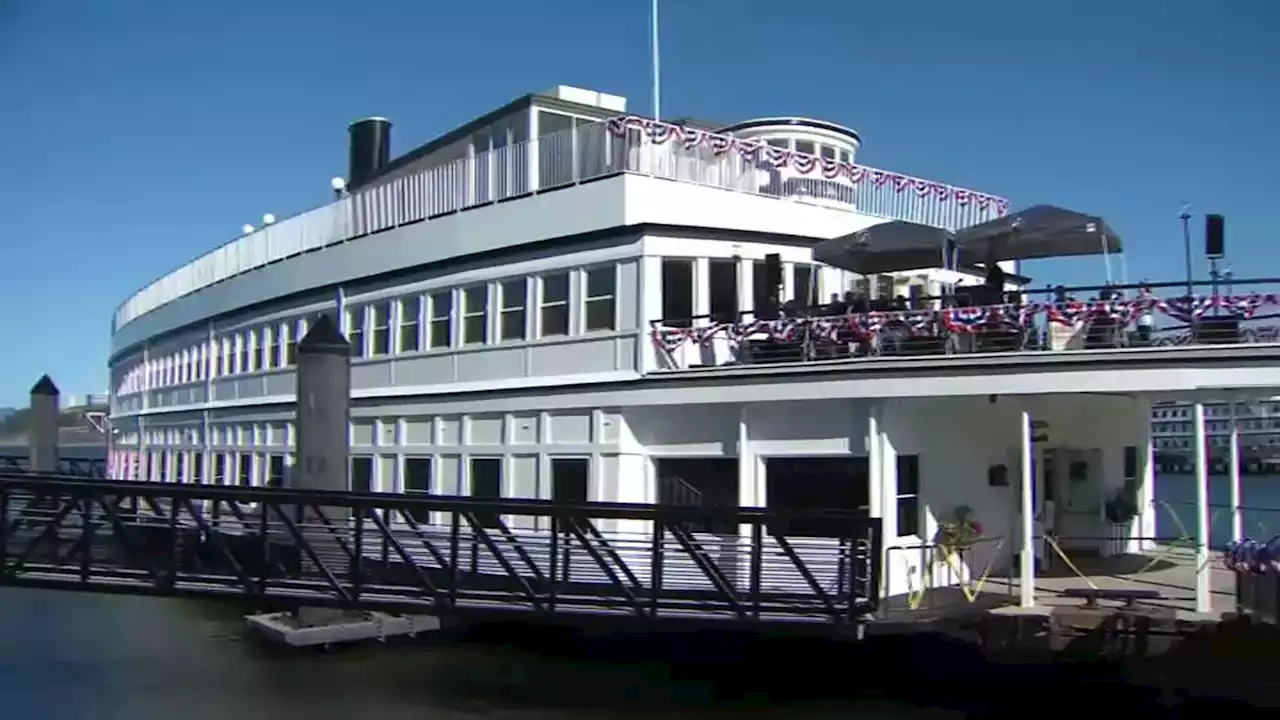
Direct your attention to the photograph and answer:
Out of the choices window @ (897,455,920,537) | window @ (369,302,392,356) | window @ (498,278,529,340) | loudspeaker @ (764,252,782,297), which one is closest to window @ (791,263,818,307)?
loudspeaker @ (764,252,782,297)

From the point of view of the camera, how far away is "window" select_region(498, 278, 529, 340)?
17484 millimetres

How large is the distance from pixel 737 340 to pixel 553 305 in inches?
125

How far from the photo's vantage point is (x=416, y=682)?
50.0 feet

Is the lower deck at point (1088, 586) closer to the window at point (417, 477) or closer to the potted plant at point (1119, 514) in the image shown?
the potted plant at point (1119, 514)

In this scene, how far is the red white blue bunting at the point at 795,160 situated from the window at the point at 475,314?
138 inches

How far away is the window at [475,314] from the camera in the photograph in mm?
18047

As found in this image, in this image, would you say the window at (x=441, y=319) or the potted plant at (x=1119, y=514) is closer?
the potted plant at (x=1119, y=514)

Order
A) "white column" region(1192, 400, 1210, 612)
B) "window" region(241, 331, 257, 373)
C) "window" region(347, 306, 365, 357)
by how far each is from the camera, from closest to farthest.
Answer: "white column" region(1192, 400, 1210, 612), "window" region(347, 306, 365, 357), "window" region(241, 331, 257, 373)

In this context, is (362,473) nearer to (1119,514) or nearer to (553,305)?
(553,305)

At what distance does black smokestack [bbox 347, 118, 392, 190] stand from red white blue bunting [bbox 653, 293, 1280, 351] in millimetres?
14801

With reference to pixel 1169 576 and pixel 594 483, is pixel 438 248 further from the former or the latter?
pixel 1169 576

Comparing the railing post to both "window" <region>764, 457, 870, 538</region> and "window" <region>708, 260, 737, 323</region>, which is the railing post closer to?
"window" <region>708, 260, 737, 323</region>

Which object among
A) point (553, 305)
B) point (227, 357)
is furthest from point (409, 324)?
point (227, 357)

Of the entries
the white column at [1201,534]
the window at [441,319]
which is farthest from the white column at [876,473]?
the window at [441,319]
